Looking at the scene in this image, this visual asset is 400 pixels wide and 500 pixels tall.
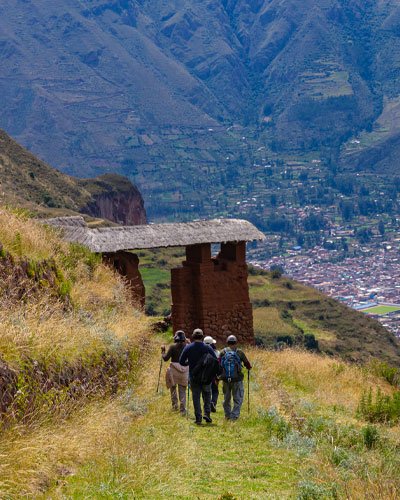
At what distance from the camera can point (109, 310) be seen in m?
19.6

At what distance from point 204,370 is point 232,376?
20.9 inches

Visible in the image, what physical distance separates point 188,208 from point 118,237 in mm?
171890

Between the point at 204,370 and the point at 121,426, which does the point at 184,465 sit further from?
the point at 204,370

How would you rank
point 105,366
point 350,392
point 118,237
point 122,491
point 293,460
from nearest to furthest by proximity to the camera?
point 122,491 < point 293,460 < point 105,366 < point 350,392 < point 118,237

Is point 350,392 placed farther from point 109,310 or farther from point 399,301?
point 399,301

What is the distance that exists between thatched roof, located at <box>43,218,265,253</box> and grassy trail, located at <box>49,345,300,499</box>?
36.7 feet

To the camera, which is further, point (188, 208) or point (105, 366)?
point (188, 208)

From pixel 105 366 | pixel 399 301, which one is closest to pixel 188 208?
pixel 399 301

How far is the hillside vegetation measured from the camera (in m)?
10.2

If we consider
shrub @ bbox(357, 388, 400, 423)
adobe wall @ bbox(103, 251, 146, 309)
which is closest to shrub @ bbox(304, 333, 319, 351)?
adobe wall @ bbox(103, 251, 146, 309)

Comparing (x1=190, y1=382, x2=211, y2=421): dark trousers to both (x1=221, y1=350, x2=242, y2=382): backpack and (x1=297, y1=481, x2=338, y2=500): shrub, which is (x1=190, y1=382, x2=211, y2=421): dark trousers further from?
(x1=297, y1=481, x2=338, y2=500): shrub

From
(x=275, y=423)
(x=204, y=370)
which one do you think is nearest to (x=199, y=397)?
(x=204, y=370)

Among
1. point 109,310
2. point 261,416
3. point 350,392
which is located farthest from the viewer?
point 350,392

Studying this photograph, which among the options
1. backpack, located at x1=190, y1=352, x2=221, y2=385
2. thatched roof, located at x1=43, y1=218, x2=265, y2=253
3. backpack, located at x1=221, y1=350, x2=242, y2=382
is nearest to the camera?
backpack, located at x1=190, y1=352, x2=221, y2=385
